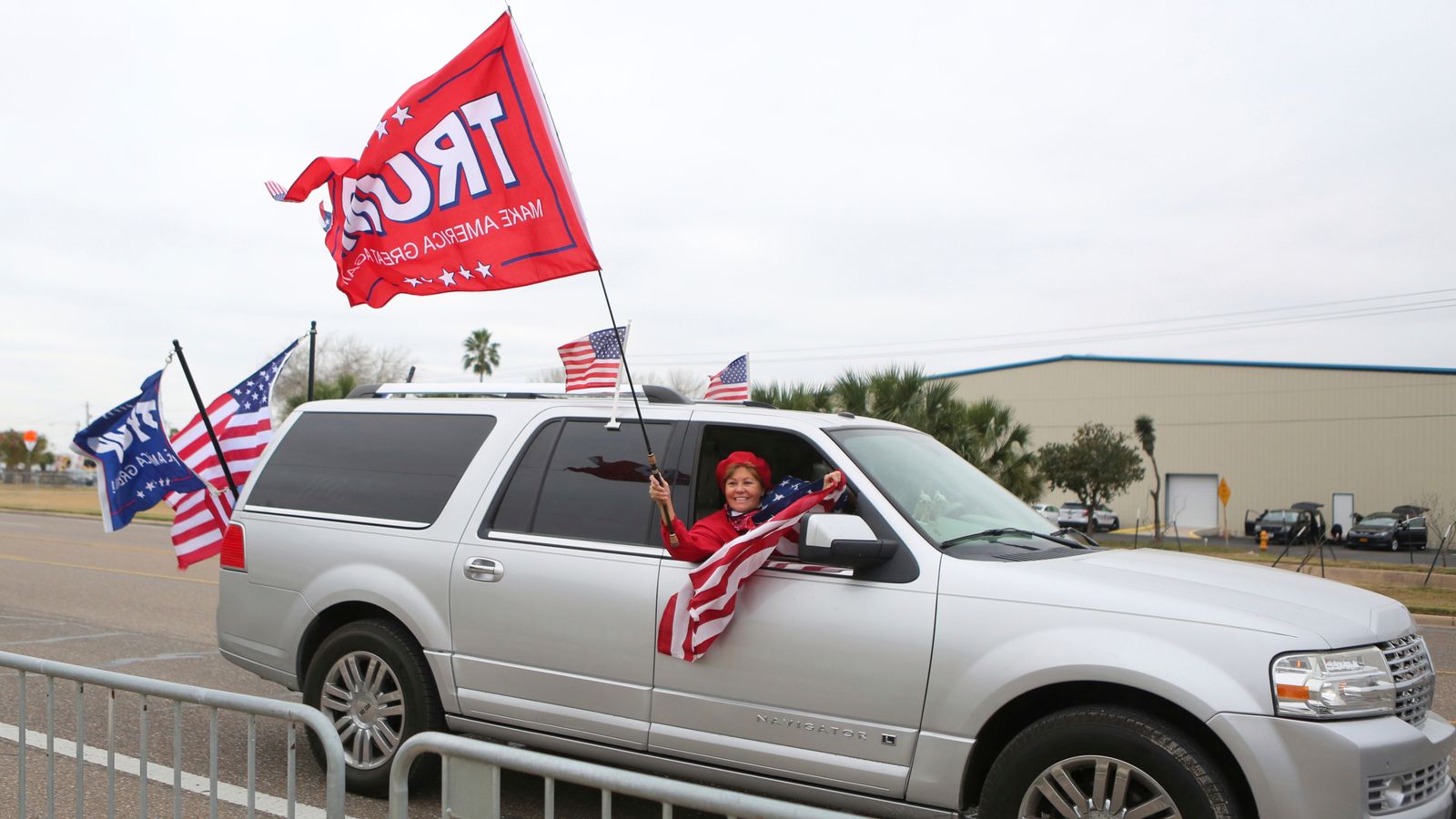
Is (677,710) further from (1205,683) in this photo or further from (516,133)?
(516,133)

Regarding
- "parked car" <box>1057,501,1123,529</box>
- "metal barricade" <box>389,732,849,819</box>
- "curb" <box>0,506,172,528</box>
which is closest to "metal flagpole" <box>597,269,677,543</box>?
"metal barricade" <box>389,732,849,819</box>

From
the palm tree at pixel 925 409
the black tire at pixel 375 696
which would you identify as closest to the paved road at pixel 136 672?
the black tire at pixel 375 696

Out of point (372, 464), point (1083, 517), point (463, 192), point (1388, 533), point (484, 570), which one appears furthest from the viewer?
point (1083, 517)

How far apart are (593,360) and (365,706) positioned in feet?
6.44

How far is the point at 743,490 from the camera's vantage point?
468 cm

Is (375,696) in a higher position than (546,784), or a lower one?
lower

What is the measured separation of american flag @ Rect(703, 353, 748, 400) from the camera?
8484 millimetres

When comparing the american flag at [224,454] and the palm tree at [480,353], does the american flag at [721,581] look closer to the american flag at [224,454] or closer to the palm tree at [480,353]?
the american flag at [224,454]

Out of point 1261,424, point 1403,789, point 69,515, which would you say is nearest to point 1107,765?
point 1403,789

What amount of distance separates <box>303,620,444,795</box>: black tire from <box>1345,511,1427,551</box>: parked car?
144 ft

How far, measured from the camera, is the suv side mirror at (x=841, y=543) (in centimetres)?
406

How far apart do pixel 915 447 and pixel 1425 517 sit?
41588mm

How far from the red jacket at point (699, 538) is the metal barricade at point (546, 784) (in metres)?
1.70

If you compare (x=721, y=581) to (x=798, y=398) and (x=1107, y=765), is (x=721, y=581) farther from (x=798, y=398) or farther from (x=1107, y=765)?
(x=798, y=398)
